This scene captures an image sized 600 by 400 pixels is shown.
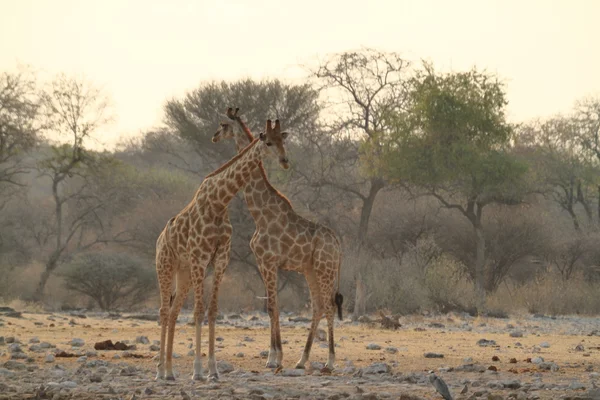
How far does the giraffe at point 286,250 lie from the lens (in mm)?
12070

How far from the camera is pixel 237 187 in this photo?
11.1 m

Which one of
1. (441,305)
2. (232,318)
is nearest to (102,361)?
(232,318)

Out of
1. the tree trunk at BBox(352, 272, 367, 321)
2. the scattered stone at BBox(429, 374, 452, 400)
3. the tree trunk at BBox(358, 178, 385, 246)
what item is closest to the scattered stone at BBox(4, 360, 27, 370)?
the scattered stone at BBox(429, 374, 452, 400)

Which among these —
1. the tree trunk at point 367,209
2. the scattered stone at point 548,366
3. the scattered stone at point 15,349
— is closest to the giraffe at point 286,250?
the scattered stone at point 548,366

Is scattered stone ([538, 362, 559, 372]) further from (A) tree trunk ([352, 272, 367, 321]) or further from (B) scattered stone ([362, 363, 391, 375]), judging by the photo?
(A) tree trunk ([352, 272, 367, 321])

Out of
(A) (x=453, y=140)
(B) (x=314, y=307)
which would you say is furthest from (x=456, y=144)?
(B) (x=314, y=307)

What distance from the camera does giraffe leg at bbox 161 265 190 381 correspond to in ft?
35.1

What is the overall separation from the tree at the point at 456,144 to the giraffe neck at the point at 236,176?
17097mm

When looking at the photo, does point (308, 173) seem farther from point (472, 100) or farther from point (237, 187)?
point (237, 187)

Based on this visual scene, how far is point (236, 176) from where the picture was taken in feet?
36.5

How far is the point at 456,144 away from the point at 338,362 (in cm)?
1584

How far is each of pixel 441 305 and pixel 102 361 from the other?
512 inches

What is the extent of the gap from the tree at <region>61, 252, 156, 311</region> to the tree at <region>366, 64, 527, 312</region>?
674 centimetres

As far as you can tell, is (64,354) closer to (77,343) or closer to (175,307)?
(77,343)
